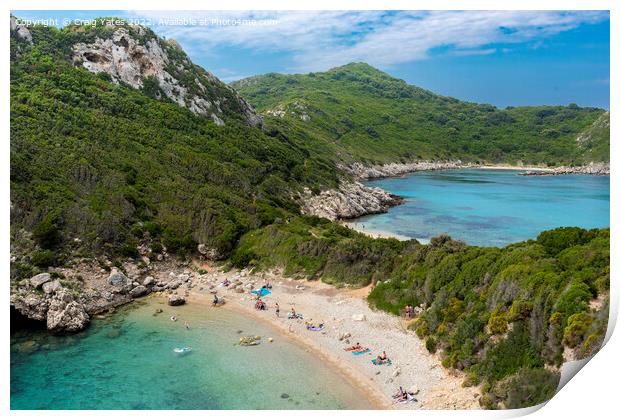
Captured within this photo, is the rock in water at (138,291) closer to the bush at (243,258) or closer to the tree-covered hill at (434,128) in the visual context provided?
the bush at (243,258)

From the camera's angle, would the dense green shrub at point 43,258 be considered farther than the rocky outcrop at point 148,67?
No

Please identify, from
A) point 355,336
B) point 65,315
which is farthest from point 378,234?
point 65,315

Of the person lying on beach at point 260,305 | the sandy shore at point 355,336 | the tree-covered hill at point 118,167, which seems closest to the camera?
the sandy shore at point 355,336

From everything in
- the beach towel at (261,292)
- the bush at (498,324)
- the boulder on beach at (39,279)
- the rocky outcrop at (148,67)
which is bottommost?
the beach towel at (261,292)

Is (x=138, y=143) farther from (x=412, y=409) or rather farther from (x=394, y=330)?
(x=412, y=409)

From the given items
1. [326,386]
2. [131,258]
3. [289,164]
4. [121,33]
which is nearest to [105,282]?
[131,258]

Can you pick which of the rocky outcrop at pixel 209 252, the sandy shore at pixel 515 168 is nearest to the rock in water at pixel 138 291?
Result: the rocky outcrop at pixel 209 252

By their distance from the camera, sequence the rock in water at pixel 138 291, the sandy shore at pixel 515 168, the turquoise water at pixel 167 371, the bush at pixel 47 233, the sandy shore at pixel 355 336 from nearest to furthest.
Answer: the turquoise water at pixel 167 371 → the sandy shore at pixel 355 336 → the bush at pixel 47 233 → the rock in water at pixel 138 291 → the sandy shore at pixel 515 168

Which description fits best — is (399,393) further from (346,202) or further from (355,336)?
(346,202)
